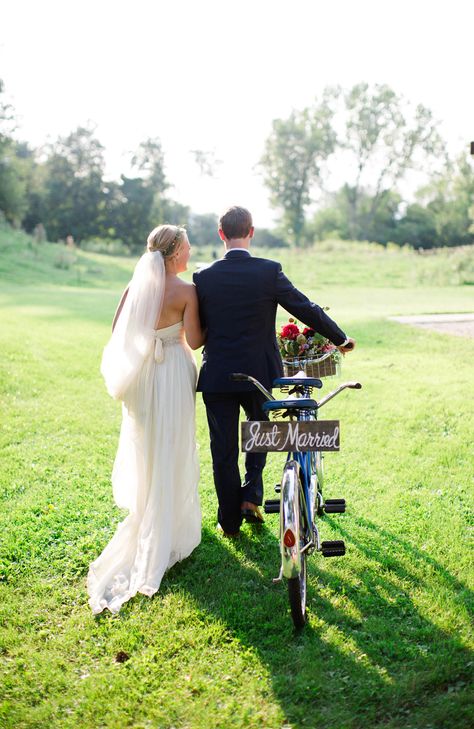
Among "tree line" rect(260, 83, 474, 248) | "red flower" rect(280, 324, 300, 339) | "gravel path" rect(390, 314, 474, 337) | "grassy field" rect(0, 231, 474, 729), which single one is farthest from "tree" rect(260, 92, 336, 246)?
"red flower" rect(280, 324, 300, 339)

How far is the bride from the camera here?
15.6 feet

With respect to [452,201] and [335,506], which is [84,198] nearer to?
[452,201]

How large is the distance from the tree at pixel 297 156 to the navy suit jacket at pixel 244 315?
227 feet

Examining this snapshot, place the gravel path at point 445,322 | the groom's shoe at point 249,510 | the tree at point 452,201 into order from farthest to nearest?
1. the tree at point 452,201
2. the gravel path at point 445,322
3. the groom's shoe at point 249,510

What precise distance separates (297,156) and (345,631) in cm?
7238

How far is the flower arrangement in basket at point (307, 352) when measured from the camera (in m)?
4.83

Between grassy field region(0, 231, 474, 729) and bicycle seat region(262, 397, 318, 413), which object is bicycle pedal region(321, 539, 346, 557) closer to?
grassy field region(0, 231, 474, 729)

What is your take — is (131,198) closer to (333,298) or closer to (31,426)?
(333,298)

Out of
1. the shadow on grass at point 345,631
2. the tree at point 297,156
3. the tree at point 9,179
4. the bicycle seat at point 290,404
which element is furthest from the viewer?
the tree at point 297,156

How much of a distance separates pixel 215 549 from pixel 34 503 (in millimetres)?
1919

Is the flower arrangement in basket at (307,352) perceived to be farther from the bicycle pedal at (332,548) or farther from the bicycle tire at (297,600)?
the bicycle tire at (297,600)

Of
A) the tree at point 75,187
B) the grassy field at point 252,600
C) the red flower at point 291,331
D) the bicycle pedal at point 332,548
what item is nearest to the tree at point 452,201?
the tree at point 75,187

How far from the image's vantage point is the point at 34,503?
625 centimetres

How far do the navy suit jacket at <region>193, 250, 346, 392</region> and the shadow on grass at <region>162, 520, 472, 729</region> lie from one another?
1.21 meters
